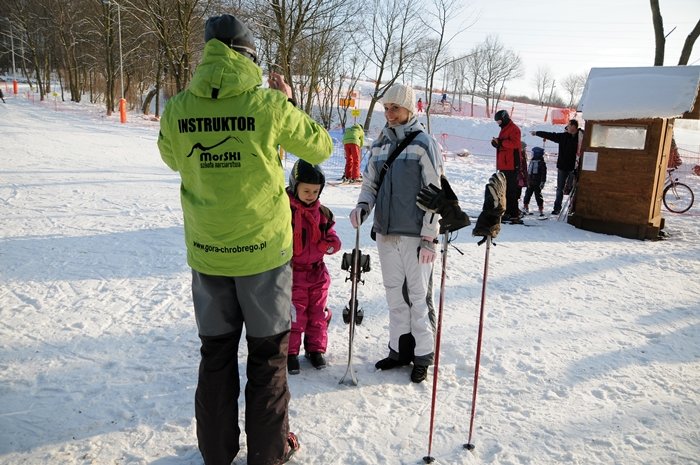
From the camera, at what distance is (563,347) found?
13.5 feet

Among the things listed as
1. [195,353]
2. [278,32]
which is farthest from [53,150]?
[195,353]

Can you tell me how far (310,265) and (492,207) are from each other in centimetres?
145

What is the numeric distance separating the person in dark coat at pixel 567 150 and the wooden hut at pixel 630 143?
0.79m

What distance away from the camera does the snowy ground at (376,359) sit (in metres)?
2.75

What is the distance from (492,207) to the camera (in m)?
2.79

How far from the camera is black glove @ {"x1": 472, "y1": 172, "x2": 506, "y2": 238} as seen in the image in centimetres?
278

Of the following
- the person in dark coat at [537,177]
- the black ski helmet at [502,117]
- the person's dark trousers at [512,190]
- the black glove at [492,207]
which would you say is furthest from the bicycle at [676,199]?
the black glove at [492,207]

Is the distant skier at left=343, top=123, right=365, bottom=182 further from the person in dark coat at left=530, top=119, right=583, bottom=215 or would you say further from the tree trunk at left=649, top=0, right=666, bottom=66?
the tree trunk at left=649, top=0, right=666, bottom=66

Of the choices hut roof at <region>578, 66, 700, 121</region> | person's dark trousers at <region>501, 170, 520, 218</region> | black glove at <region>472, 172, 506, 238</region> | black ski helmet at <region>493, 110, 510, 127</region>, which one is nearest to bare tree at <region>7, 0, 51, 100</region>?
black ski helmet at <region>493, 110, 510, 127</region>

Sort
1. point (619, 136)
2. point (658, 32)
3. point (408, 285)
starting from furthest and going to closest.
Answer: point (658, 32), point (619, 136), point (408, 285)

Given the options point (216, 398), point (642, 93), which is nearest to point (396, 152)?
point (216, 398)

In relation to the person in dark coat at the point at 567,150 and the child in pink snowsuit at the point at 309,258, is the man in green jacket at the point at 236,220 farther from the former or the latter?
the person in dark coat at the point at 567,150

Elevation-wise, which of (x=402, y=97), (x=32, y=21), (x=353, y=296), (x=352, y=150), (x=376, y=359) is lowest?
(x=376, y=359)

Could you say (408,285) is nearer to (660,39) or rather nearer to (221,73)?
(221,73)
